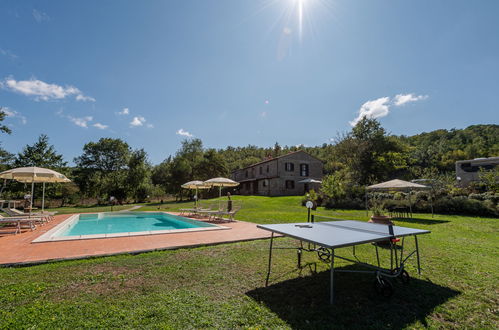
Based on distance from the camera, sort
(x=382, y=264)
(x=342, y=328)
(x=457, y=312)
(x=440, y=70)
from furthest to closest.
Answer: (x=440, y=70) → (x=382, y=264) → (x=457, y=312) → (x=342, y=328)

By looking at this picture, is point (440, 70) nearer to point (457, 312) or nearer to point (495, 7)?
point (495, 7)

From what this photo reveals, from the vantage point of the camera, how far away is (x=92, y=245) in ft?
21.2

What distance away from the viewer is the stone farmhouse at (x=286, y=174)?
3231cm

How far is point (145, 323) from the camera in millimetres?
2658

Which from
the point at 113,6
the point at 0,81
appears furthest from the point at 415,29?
the point at 0,81

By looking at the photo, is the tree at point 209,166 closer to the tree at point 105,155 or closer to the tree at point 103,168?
the tree at point 103,168

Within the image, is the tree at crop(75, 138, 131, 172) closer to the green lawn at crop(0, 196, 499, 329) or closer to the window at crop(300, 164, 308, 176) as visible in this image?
the window at crop(300, 164, 308, 176)

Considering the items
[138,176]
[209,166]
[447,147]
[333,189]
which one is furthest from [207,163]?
[447,147]

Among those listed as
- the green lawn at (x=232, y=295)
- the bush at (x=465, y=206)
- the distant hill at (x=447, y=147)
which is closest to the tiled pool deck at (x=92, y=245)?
the green lawn at (x=232, y=295)

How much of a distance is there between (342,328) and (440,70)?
51.8 ft

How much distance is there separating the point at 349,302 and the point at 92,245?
6.85 metres

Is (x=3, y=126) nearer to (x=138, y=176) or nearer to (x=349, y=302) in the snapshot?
(x=138, y=176)

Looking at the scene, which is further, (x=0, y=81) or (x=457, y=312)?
(x=0, y=81)

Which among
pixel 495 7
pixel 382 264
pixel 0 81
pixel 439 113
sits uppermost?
pixel 0 81
